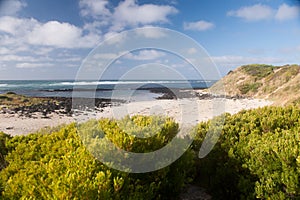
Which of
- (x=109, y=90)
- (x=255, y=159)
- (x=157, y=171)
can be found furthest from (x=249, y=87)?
(x=157, y=171)

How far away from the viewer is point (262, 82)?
4550 centimetres

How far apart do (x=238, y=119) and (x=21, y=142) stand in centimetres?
531

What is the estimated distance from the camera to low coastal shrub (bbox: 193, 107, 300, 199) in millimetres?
4652

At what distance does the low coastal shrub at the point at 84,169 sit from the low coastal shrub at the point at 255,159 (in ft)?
2.88

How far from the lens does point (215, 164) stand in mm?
6363

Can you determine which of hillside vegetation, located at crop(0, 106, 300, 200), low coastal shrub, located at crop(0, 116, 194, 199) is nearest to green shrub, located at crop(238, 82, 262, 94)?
hillside vegetation, located at crop(0, 106, 300, 200)

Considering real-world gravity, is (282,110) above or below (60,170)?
above

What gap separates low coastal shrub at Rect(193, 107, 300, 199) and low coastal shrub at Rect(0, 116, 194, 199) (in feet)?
2.88

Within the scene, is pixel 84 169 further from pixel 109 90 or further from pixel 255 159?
pixel 109 90

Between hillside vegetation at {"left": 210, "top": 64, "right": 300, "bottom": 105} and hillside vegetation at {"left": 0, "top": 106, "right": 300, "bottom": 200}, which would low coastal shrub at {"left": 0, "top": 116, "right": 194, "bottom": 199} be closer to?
hillside vegetation at {"left": 0, "top": 106, "right": 300, "bottom": 200}

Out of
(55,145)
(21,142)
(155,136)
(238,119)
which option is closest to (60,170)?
(55,145)

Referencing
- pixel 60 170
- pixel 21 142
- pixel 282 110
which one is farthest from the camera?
pixel 282 110

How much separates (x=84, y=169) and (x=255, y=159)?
A: 11.2 feet

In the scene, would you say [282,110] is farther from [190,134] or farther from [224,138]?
[190,134]
